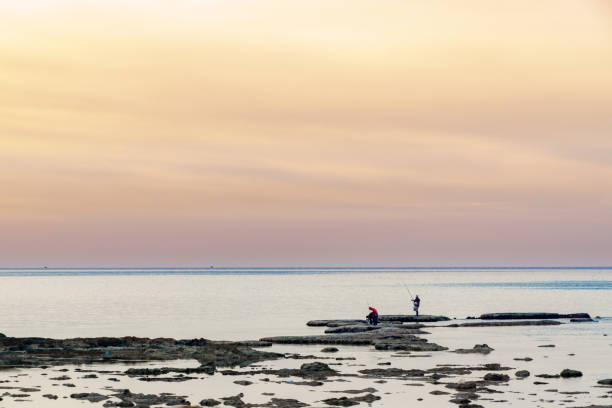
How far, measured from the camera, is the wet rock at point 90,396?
35963mm

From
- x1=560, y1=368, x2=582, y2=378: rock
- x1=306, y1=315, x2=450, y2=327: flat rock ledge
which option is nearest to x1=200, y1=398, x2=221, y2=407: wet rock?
x1=560, y1=368, x2=582, y2=378: rock

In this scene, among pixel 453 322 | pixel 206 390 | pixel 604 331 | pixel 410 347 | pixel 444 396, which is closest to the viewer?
pixel 444 396

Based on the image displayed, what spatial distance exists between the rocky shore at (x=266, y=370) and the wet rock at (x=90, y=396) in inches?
1.6

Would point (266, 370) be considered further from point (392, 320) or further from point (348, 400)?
point (392, 320)

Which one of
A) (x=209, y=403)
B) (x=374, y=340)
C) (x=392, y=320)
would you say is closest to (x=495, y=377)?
(x=209, y=403)

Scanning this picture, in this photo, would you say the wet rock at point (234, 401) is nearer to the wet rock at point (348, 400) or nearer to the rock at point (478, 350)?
the wet rock at point (348, 400)

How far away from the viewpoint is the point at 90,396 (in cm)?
3653

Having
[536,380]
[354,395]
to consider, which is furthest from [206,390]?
[536,380]

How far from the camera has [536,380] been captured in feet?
132

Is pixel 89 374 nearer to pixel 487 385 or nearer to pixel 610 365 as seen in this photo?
pixel 487 385

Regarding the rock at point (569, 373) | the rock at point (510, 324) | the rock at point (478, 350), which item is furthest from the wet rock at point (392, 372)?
the rock at point (510, 324)

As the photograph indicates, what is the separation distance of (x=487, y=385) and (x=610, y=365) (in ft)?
37.8

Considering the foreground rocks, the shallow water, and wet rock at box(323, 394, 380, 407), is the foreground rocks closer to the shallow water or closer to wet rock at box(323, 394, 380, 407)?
the shallow water

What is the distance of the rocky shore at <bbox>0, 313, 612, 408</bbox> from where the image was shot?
3581cm
